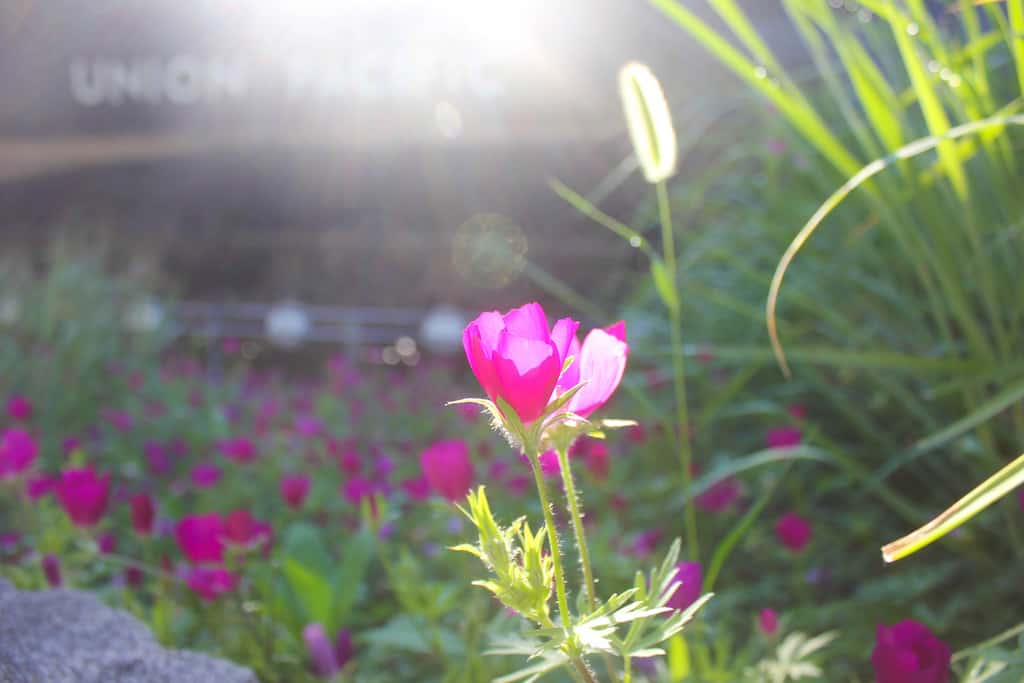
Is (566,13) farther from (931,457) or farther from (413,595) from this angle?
(413,595)

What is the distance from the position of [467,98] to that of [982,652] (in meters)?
5.82

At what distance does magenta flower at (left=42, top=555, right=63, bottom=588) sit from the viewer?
1.07 meters

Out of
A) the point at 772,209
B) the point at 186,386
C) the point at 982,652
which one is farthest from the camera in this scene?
the point at 186,386

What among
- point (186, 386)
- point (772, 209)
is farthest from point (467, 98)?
point (772, 209)

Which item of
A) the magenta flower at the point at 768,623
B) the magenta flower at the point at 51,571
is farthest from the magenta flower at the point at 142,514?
the magenta flower at the point at 768,623

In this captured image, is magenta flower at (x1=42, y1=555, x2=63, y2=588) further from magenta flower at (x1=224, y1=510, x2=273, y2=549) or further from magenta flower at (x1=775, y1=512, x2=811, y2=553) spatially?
magenta flower at (x1=775, y1=512, x2=811, y2=553)

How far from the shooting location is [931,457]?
152cm

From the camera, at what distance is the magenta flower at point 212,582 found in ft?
3.58

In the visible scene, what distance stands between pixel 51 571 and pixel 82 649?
1.10 ft

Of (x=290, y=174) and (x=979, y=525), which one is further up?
(x=290, y=174)

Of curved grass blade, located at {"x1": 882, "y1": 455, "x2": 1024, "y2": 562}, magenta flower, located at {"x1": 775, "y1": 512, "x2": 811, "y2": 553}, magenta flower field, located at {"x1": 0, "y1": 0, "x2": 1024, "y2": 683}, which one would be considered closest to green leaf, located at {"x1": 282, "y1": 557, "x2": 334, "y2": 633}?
magenta flower field, located at {"x1": 0, "y1": 0, "x2": 1024, "y2": 683}

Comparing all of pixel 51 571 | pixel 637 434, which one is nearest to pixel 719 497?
pixel 637 434

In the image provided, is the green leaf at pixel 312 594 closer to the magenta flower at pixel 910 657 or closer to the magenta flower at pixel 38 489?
the magenta flower at pixel 38 489

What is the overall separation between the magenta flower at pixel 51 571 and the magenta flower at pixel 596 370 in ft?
2.59
